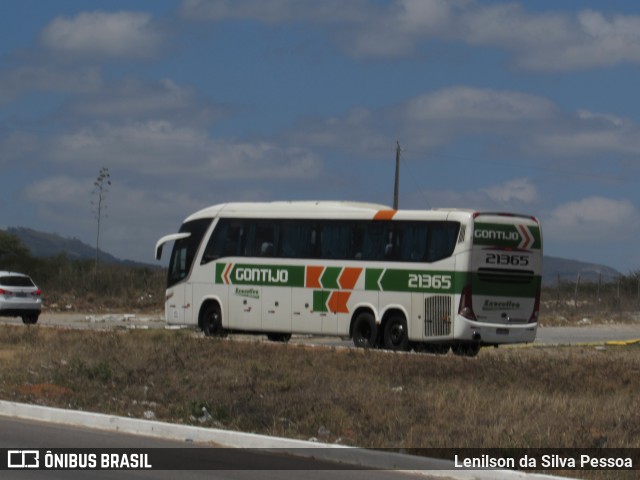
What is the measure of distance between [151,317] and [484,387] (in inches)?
1173

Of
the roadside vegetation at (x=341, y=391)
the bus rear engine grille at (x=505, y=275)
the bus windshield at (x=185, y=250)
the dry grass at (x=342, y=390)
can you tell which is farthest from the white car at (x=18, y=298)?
the bus rear engine grille at (x=505, y=275)

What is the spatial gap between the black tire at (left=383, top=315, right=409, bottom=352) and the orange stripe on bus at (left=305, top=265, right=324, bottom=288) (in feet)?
7.02

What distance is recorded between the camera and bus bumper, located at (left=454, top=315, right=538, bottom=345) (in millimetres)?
26266

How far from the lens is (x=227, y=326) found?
30.5 metres

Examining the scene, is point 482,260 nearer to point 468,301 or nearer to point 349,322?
point 468,301

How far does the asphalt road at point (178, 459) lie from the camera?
11.8 metres

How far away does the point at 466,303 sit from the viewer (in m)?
26.2

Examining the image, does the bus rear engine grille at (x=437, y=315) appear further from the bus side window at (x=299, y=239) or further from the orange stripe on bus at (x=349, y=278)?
the bus side window at (x=299, y=239)

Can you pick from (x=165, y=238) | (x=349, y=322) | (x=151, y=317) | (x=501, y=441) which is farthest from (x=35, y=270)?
(x=501, y=441)

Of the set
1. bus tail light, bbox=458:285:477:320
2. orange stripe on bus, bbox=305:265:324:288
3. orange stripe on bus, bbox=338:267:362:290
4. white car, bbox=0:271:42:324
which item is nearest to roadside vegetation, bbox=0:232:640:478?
bus tail light, bbox=458:285:477:320

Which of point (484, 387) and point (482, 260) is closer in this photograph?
point (484, 387)

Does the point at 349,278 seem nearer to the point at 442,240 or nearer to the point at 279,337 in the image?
the point at 442,240

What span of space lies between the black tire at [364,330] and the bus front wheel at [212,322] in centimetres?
417

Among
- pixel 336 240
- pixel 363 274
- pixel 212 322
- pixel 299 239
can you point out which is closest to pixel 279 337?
pixel 212 322
